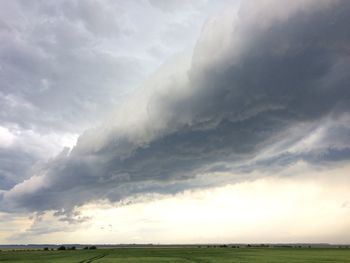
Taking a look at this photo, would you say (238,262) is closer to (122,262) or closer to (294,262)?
(294,262)

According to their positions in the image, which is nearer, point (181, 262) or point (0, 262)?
point (181, 262)

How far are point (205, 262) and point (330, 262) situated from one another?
24895 mm

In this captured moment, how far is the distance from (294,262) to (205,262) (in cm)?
1831

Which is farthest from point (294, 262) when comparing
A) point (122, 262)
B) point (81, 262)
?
point (81, 262)

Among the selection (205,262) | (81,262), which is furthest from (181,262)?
(81,262)

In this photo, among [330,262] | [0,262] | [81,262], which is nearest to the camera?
[330,262]

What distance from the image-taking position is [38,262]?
8388 centimetres

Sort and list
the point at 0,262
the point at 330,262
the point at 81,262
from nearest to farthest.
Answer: the point at 330,262, the point at 81,262, the point at 0,262

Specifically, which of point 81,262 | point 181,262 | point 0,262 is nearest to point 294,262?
point 181,262

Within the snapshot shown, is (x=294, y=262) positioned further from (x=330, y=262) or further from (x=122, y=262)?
(x=122, y=262)

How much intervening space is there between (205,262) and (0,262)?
49.5 m

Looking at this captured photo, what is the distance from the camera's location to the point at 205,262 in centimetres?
7406

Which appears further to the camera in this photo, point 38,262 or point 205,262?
point 38,262

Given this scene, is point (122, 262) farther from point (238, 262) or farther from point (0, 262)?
point (0, 262)
